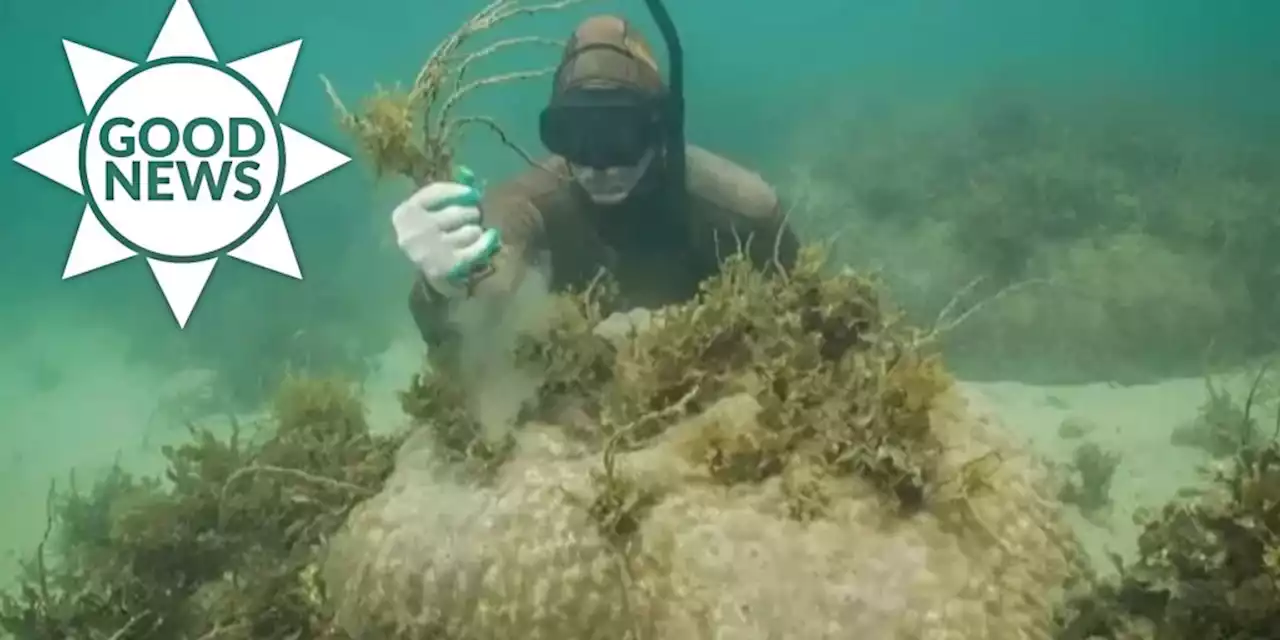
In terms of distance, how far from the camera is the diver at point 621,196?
4840 mm

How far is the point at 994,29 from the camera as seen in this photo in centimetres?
4616

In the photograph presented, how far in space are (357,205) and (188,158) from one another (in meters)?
15.0

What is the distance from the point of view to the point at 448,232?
139 inches

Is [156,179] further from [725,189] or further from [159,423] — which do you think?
[159,423]

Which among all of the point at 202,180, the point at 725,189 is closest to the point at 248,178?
the point at 202,180

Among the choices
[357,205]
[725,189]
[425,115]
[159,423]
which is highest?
[425,115]

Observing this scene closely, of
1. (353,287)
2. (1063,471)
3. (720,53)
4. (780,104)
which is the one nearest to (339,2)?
(720,53)

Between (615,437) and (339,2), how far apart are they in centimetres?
4345

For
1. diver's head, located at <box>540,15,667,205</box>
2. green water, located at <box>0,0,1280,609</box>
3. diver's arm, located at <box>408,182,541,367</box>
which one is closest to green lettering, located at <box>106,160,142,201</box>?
green water, located at <box>0,0,1280,609</box>

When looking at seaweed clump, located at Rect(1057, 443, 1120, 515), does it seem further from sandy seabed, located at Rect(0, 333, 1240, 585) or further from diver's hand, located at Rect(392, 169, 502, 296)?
diver's hand, located at Rect(392, 169, 502, 296)

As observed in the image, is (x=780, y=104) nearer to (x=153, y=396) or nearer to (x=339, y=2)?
(x=153, y=396)

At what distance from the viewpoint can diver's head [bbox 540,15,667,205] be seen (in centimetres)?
481

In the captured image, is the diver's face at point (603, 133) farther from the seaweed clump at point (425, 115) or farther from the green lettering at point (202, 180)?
the green lettering at point (202, 180)

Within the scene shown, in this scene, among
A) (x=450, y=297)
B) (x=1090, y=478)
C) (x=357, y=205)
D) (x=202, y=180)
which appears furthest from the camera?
(x=357, y=205)
